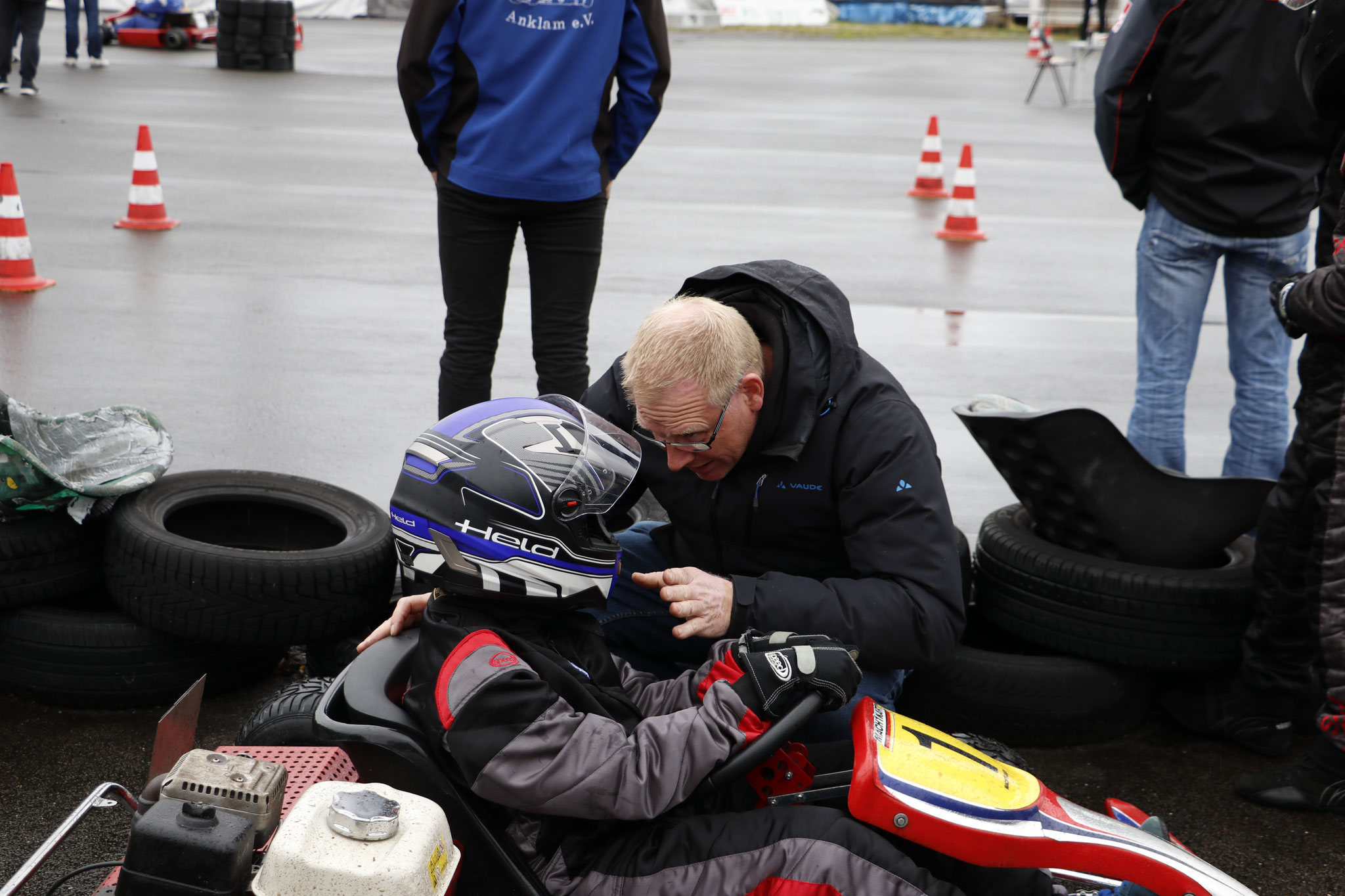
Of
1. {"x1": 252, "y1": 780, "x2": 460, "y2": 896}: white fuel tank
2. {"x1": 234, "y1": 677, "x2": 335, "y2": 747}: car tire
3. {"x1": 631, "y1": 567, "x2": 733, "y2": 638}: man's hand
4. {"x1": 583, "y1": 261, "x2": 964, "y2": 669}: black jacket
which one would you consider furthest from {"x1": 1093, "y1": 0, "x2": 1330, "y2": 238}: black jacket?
{"x1": 252, "y1": 780, "x2": 460, "y2": 896}: white fuel tank

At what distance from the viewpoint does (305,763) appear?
8.04 ft

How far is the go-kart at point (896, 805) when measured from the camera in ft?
7.25

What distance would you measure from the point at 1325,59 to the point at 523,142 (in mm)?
2361

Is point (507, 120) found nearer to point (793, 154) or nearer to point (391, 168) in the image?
point (391, 168)

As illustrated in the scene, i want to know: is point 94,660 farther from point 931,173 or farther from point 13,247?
point 931,173

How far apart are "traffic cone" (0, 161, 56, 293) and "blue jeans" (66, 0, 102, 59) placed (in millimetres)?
11003

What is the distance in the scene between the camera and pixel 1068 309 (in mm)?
8359

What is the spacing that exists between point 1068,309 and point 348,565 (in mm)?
6193

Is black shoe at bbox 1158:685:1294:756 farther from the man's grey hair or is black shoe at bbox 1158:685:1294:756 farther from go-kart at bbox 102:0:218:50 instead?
go-kart at bbox 102:0:218:50

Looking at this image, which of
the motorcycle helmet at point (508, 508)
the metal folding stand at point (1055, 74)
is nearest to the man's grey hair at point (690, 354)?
the motorcycle helmet at point (508, 508)

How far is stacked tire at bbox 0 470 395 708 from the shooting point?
3.19m

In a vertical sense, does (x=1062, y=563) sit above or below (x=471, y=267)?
below

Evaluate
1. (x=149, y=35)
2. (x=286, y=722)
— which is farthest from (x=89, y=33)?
(x=286, y=722)

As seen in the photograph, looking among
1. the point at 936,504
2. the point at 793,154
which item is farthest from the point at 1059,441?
the point at 793,154
